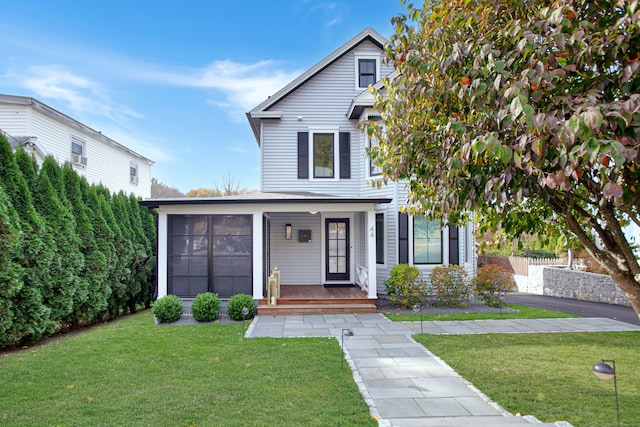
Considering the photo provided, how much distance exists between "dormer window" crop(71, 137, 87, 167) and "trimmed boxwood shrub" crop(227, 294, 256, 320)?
1104 centimetres

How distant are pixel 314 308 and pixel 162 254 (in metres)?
4.10

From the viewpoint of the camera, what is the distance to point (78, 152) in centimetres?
1545

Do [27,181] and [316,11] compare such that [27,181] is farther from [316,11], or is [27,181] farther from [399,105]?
[316,11]

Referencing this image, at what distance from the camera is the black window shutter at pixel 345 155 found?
1208cm

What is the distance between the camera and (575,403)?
13.2 feet

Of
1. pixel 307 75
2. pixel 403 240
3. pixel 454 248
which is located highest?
pixel 307 75

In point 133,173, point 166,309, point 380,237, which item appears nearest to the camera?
point 166,309

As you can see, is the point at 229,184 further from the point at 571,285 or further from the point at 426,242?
the point at 571,285

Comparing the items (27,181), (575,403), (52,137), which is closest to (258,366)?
(575,403)

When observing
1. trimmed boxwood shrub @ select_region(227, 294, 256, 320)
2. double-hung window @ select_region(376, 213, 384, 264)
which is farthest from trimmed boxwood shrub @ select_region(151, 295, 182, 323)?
double-hung window @ select_region(376, 213, 384, 264)

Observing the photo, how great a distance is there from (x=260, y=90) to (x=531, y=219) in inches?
792

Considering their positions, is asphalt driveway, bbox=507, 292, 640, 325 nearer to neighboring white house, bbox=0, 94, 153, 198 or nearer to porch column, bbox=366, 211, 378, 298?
porch column, bbox=366, 211, 378, 298

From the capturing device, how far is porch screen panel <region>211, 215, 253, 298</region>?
9477mm

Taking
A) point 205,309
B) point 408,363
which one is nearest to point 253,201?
point 205,309
